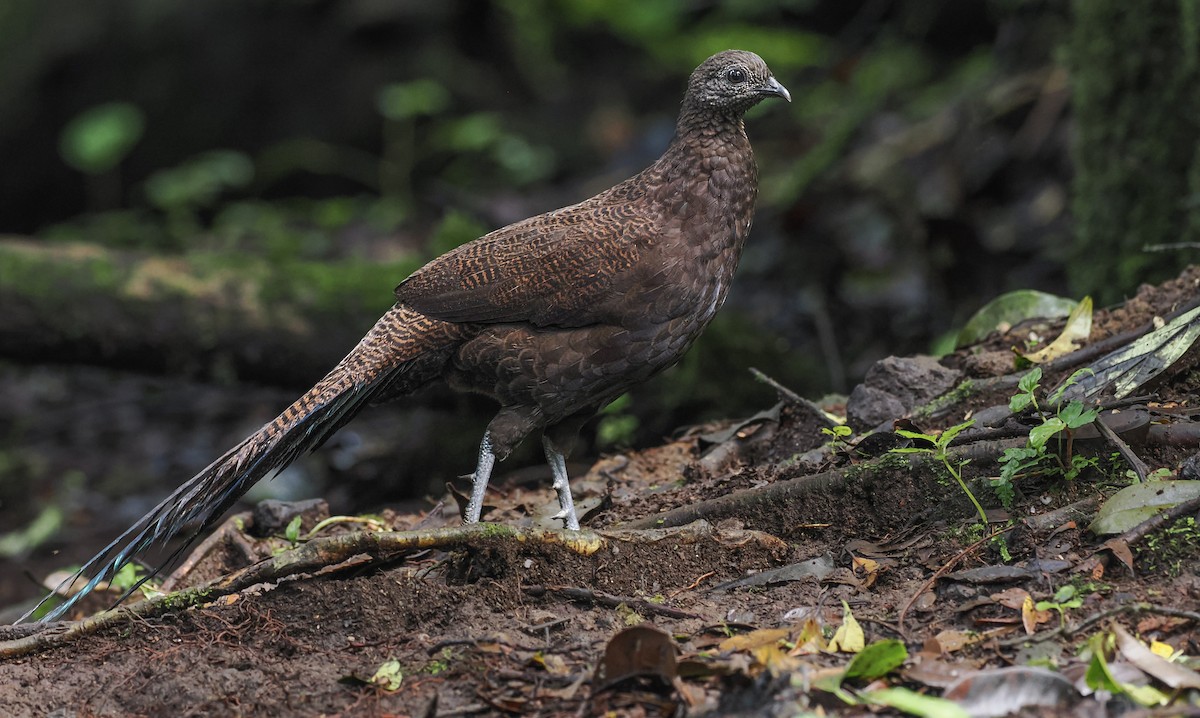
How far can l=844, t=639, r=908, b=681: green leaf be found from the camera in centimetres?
310

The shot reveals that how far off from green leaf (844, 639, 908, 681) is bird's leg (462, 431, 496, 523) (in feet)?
7.26

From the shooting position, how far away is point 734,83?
521 centimetres

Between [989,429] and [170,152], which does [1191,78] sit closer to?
[989,429]

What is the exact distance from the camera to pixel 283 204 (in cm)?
1405

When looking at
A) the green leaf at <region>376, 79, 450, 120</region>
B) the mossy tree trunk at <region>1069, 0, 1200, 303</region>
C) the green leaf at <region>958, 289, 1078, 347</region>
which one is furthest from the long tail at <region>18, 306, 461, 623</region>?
the green leaf at <region>376, 79, 450, 120</region>

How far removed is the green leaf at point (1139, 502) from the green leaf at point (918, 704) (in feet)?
3.51

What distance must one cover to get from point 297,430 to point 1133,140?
17.0 feet

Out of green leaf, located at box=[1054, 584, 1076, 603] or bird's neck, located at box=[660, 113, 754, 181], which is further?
bird's neck, located at box=[660, 113, 754, 181]

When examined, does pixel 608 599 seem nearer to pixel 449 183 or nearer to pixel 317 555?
pixel 317 555

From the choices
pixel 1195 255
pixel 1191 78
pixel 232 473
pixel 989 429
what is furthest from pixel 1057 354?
pixel 232 473

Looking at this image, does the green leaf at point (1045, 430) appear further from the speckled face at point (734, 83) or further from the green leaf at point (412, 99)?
the green leaf at point (412, 99)

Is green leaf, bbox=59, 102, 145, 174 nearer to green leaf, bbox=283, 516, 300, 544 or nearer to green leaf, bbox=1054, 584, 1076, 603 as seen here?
green leaf, bbox=283, 516, 300, 544

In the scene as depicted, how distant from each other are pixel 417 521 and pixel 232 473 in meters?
1.12

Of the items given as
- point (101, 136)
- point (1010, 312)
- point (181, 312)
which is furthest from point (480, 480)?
point (101, 136)
